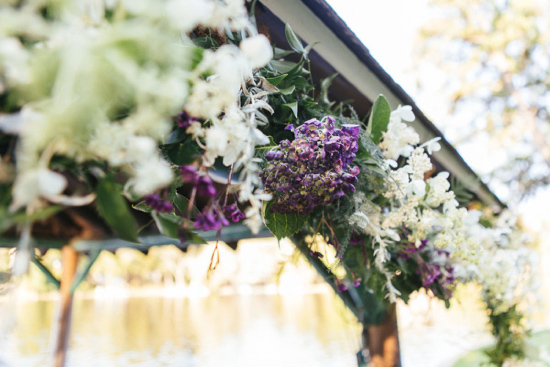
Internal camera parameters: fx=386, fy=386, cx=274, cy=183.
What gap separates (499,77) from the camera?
775 centimetres

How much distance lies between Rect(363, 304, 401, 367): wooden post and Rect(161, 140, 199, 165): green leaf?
1.90 metres

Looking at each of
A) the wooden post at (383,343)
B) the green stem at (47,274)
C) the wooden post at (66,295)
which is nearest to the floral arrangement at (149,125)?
the wooden post at (383,343)

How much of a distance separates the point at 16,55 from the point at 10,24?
0.13ft

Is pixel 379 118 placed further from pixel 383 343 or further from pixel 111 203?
pixel 383 343

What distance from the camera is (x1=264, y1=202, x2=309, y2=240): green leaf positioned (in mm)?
966

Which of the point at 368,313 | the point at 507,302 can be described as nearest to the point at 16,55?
the point at 368,313

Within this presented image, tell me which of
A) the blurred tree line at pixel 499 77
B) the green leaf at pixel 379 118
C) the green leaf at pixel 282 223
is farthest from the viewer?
the blurred tree line at pixel 499 77

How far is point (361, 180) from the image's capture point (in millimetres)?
1086

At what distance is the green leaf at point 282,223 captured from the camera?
966 mm

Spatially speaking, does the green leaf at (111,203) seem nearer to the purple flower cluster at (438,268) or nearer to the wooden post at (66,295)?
the purple flower cluster at (438,268)

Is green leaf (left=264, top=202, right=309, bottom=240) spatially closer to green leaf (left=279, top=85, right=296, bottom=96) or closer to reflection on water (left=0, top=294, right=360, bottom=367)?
green leaf (left=279, top=85, right=296, bottom=96)

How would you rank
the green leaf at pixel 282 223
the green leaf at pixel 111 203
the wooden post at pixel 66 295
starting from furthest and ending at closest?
the wooden post at pixel 66 295 → the green leaf at pixel 282 223 → the green leaf at pixel 111 203

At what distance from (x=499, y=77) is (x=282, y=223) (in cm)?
843

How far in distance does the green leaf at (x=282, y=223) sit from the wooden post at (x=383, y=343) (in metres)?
1.51
